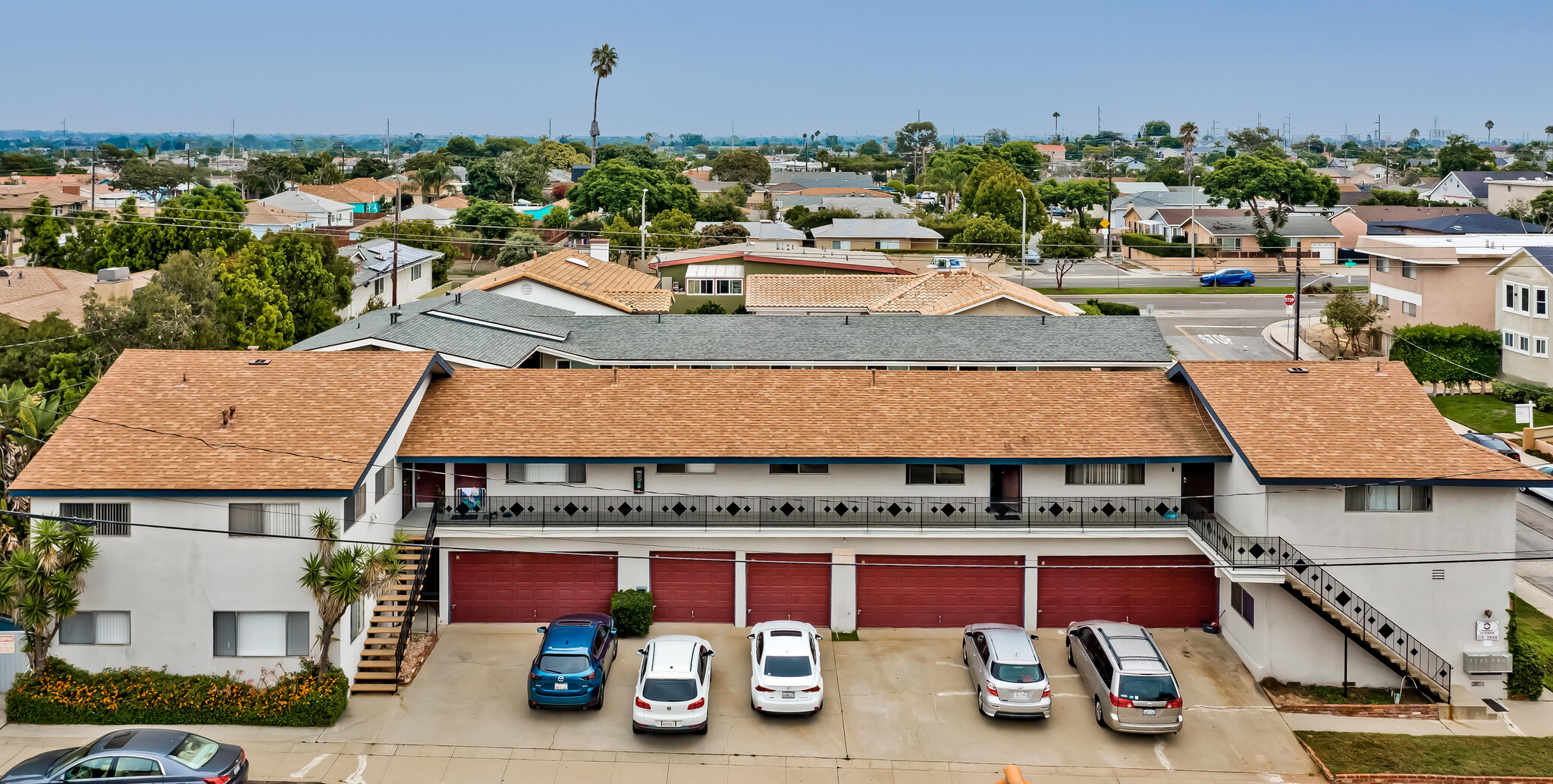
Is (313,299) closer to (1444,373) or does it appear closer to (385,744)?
(385,744)

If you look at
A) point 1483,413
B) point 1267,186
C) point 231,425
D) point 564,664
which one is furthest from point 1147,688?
point 1267,186

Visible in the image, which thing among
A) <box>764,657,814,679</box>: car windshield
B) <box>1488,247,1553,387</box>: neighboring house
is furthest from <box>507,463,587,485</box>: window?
<box>1488,247,1553,387</box>: neighboring house

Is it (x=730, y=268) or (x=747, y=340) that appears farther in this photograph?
(x=730, y=268)

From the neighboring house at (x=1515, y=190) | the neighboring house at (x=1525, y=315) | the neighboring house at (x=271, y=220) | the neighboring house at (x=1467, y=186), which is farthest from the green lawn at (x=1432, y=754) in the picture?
the neighboring house at (x=1467, y=186)

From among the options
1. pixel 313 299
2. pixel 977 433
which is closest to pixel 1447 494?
pixel 977 433

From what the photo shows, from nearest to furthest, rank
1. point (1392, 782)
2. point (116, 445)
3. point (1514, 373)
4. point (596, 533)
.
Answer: point (1392, 782) → point (116, 445) → point (596, 533) → point (1514, 373)

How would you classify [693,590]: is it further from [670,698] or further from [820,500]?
[670,698]
